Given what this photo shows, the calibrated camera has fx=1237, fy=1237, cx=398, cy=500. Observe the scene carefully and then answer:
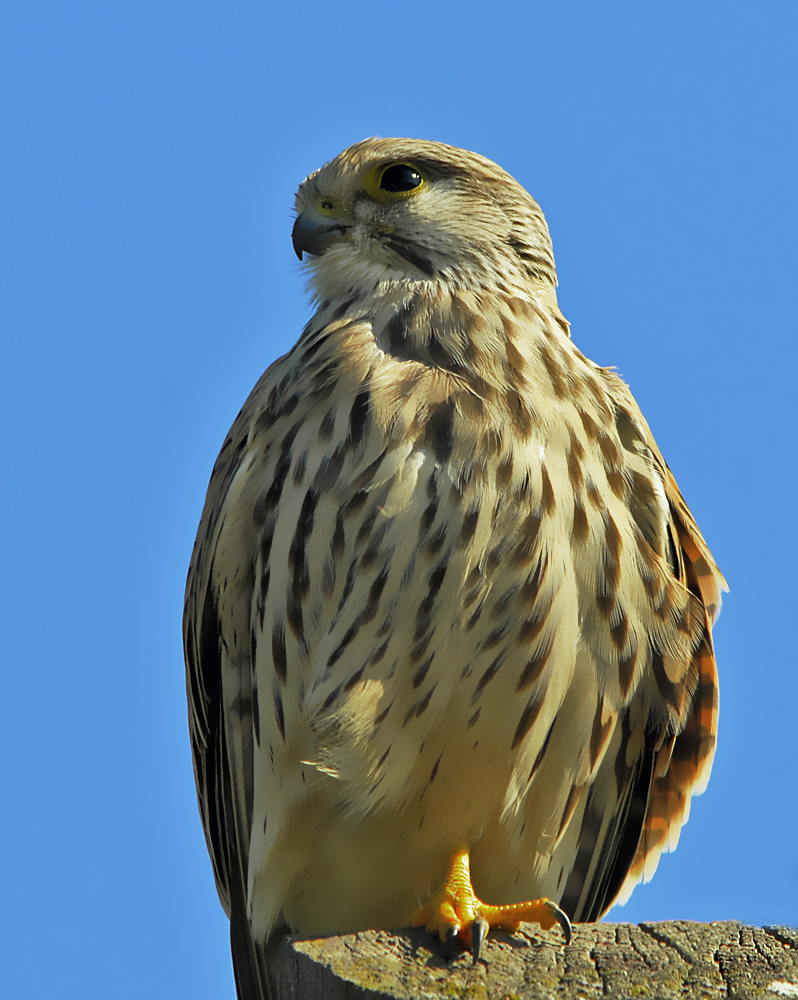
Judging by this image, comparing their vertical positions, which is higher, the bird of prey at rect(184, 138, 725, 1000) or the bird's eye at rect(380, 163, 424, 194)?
the bird's eye at rect(380, 163, 424, 194)

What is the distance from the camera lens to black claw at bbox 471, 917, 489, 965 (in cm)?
237

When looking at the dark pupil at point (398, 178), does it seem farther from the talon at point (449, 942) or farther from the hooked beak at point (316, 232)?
the talon at point (449, 942)

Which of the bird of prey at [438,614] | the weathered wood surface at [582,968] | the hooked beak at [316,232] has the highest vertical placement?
the hooked beak at [316,232]

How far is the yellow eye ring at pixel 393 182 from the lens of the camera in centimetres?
393

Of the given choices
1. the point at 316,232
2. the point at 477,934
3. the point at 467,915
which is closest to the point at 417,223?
the point at 316,232

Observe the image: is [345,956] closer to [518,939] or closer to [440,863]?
[518,939]

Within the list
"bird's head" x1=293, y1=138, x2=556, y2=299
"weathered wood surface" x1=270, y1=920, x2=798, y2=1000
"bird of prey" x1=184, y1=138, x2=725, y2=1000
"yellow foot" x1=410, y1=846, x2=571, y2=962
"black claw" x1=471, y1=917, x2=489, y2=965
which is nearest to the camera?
"weathered wood surface" x1=270, y1=920, x2=798, y2=1000

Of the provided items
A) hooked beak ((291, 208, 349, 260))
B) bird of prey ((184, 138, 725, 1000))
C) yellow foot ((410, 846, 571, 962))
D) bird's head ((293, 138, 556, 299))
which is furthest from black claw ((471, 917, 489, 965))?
hooked beak ((291, 208, 349, 260))

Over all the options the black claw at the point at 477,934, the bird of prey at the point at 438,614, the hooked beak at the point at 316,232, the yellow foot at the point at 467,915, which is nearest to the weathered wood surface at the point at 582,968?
the black claw at the point at 477,934

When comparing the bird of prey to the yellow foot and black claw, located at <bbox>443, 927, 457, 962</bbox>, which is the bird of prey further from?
black claw, located at <bbox>443, 927, 457, 962</bbox>

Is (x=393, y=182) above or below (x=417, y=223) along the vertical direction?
above

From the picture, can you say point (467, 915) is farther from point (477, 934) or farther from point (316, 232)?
point (316, 232)

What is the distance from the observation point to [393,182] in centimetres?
395

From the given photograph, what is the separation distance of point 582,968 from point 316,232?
259cm
